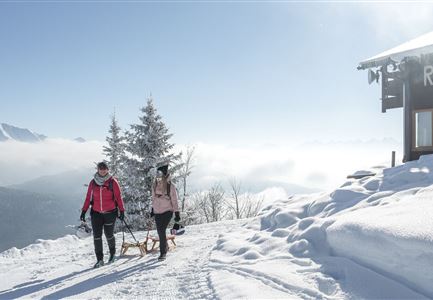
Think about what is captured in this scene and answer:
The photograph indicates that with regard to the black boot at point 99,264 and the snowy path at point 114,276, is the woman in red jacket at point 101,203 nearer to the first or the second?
the black boot at point 99,264

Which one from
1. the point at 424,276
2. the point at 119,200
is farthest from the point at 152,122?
the point at 424,276

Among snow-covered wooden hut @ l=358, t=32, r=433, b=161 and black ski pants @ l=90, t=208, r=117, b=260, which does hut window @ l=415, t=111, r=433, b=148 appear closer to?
snow-covered wooden hut @ l=358, t=32, r=433, b=161

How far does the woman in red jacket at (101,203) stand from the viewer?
26.8 ft

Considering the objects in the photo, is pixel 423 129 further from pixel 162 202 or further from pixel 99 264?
pixel 99 264

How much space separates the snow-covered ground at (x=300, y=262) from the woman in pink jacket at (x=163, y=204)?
59 centimetres

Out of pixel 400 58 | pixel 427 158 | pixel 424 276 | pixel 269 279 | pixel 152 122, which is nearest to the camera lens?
pixel 424 276

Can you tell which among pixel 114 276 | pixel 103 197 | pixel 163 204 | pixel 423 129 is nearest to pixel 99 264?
pixel 114 276

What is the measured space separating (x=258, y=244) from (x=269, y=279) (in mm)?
2501

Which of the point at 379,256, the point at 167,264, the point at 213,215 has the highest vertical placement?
the point at 379,256

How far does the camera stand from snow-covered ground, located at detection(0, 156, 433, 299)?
15.9 ft

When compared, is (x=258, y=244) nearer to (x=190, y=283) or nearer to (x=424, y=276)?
(x=190, y=283)

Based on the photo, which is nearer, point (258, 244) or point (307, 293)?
point (307, 293)

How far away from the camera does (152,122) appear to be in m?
26.4

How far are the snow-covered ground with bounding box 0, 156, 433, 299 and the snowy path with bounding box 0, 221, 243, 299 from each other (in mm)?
20
